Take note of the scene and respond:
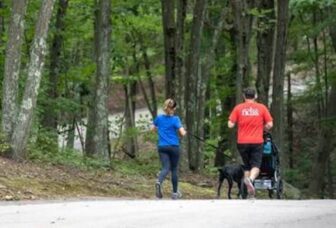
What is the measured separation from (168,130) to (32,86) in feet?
11.2

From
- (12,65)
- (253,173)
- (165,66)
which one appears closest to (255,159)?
(253,173)

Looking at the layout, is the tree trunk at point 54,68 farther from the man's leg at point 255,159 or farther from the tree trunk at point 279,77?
the man's leg at point 255,159

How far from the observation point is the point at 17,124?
16.0m

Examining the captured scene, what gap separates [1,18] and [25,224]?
48.1ft

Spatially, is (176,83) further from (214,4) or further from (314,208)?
(314,208)

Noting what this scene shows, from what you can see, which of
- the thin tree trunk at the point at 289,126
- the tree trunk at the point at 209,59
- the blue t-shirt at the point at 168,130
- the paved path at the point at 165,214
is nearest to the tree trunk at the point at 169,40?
the tree trunk at the point at 209,59

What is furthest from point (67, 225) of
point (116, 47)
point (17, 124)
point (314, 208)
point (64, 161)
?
point (116, 47)

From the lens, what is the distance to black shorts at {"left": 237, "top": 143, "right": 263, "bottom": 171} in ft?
46.9

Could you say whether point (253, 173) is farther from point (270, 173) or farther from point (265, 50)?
point (265, 50)

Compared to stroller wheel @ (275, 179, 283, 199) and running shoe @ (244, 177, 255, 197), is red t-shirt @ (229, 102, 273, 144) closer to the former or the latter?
running shoe @ (244, 177, 255, 197)

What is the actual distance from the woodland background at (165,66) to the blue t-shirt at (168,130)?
10.5 feet

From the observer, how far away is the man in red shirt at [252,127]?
14.2m

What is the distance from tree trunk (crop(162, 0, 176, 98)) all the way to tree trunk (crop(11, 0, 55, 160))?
17.6 feet

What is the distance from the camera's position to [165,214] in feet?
35.1
